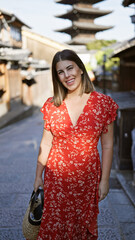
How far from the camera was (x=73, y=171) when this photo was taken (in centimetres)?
196

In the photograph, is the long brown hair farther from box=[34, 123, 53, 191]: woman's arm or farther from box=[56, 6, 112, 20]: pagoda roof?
box=[56, 6, 112, 20]: pagoda roof

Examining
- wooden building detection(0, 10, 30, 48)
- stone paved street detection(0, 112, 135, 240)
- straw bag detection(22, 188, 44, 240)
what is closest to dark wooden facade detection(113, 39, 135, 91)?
stone paved street detection(0, 112, 135, 240)

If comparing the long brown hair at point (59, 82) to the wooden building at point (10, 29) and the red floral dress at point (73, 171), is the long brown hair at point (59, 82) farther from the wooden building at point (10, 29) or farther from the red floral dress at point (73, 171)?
the wooden building at point (10, 29)

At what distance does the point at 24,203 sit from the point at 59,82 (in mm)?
2243

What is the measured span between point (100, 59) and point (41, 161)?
27427mm

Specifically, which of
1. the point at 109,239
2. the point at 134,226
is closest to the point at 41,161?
the point at 109,239

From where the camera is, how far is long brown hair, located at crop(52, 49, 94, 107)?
1942 millimetres

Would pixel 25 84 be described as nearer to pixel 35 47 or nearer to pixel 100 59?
pixel 35 47

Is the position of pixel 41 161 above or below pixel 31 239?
above

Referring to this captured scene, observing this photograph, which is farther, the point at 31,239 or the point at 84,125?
the point at 31,239

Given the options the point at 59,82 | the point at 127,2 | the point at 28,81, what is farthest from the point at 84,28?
the point at 59,82

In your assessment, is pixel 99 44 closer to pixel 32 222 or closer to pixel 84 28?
pixel 84 28

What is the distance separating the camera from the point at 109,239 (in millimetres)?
2787

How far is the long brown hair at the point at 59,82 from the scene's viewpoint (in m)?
1.94
